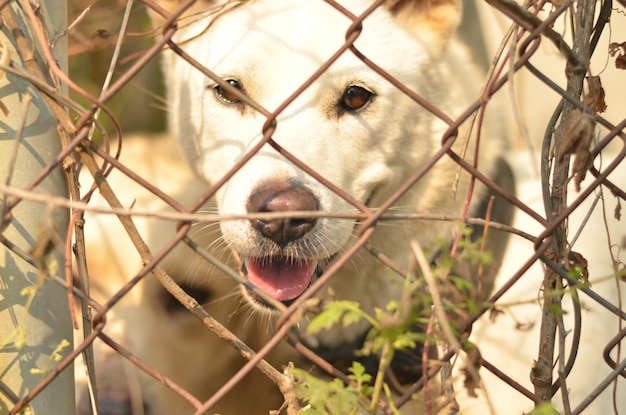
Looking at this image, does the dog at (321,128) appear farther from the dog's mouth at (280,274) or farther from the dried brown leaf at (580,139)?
the dried brown leaf at (580,139)

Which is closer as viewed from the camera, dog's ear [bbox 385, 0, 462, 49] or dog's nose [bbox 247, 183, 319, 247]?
dog's nose [bbox 247, 183, 319, 247]

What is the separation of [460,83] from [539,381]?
1284 millimetres

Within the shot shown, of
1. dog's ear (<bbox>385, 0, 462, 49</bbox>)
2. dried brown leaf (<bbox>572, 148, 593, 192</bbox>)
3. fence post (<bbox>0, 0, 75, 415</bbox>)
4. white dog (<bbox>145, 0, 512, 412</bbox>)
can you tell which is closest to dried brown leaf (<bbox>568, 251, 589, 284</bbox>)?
dried brown leaf (<bbox>572, 148, 593, 192</bbox>)

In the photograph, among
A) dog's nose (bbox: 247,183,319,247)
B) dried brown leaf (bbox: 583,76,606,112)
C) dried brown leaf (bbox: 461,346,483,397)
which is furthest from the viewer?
dog's nose (bbox: 247,183,319,247)

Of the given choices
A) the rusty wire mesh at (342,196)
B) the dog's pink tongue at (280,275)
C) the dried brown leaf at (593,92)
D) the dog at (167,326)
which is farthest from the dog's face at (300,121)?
the dried brown leaf at (593,92)

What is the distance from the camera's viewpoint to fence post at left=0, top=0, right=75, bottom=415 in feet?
3.90

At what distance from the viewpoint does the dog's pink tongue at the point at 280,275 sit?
1944 mm

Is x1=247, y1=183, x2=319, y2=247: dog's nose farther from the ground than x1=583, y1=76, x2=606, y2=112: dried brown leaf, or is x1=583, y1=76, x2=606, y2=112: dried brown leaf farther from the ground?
x1=583, y1=76, x2=606, y2=112: dried brown leaf

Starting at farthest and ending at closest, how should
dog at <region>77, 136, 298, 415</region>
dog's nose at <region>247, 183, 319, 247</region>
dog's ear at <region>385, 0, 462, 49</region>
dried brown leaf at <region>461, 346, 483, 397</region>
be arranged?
dog at <region>77, 136, 298, 415</region>
dog's ear at <region>385, 0, 462, 49</region>
dog's nose at <region>247, 183, 319, 247</region>
dried brown leaf at <region>461, 346, 483, 397</region>

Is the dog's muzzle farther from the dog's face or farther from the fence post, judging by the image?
the fence post

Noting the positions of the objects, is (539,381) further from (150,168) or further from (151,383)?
(150,168)

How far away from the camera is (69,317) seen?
1.27m

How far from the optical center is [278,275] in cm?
197

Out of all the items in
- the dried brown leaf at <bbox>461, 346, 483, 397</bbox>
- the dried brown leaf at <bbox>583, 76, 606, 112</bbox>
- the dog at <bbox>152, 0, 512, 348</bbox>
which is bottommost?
the dried brown leaf at <bbox>461, 346, 483, 397</bbox>
